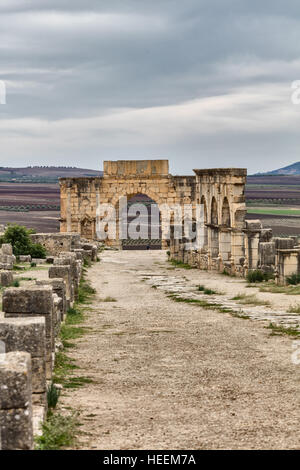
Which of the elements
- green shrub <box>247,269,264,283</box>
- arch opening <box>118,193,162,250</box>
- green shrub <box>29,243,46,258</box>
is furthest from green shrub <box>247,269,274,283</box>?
arch opening <box>118,193,162,250</box>

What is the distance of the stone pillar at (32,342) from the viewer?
8.94 m

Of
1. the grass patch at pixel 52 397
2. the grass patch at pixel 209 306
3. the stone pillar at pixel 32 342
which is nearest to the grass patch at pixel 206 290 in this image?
the grass patch at pixel 209 306

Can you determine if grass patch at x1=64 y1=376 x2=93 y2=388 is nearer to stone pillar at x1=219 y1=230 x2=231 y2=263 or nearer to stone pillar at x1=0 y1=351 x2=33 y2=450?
stone pillar at x1=0 y1=351 x2=33 y2=450

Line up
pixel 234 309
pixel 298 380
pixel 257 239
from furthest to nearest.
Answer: pixel 257 239 → pixel 234 309 → pixel 298 380

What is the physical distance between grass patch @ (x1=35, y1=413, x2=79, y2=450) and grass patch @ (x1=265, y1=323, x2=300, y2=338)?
7427 millimetres

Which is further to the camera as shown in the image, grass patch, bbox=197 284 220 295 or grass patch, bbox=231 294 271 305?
grass patch, bbox=197 284 220 295

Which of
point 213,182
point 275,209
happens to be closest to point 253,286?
point 213,182

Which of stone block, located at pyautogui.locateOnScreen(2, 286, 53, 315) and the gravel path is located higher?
stone block, located at pyautogui.locateOnScreen(2, 286, 53, 315)

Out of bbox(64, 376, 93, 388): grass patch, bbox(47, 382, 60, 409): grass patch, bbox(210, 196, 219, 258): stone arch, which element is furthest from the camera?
bbox(210, 196, 219, 258): stone arch

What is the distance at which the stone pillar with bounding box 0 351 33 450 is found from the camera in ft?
23.1

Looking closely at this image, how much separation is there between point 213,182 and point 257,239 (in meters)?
4.84

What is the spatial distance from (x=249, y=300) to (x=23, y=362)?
45.3 ft
